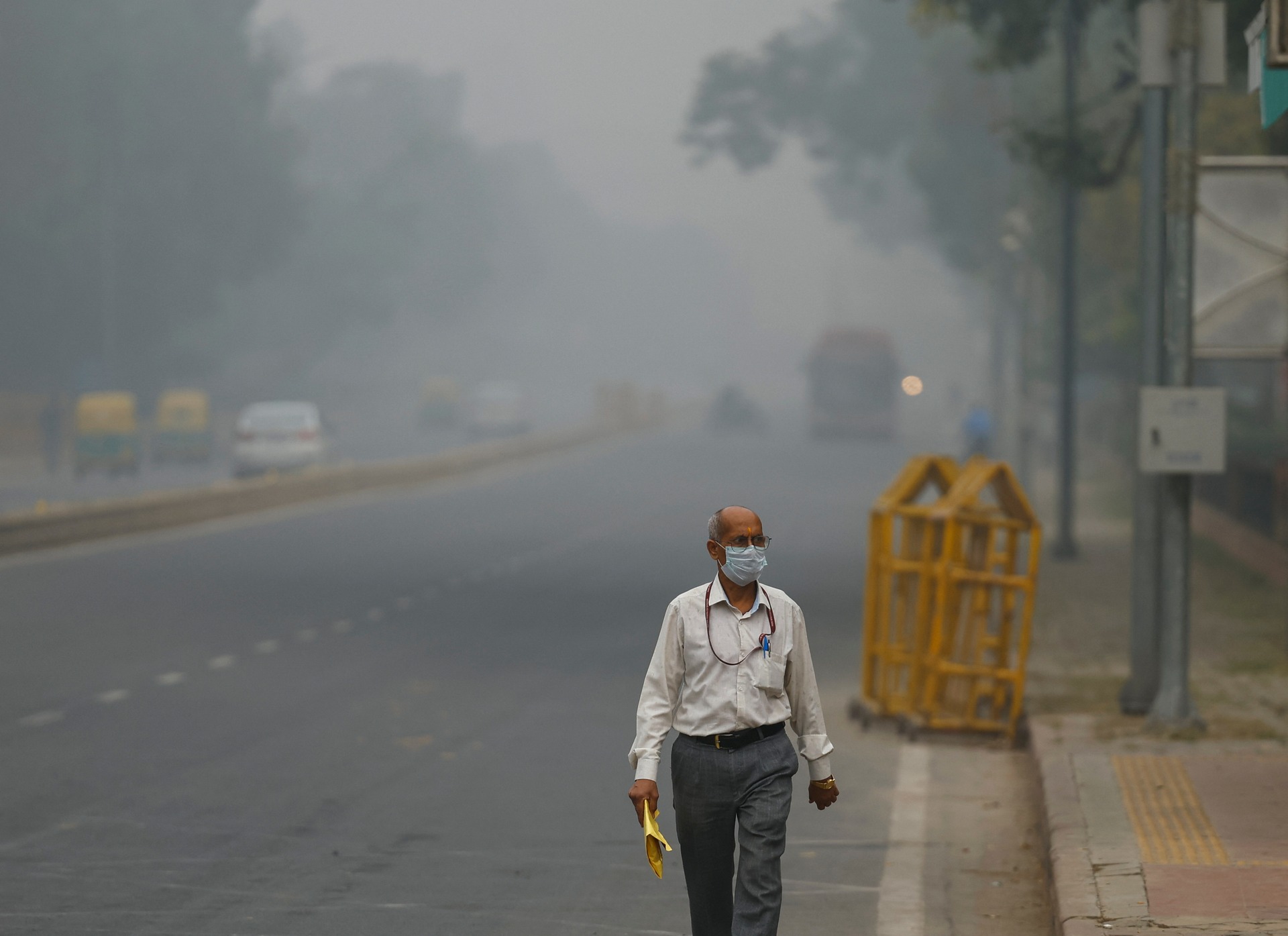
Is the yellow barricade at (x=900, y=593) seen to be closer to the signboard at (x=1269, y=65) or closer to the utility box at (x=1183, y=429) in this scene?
the utility box at (x=1183, y=429)

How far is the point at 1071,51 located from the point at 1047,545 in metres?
6.62

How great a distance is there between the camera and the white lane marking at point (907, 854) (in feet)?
25.0

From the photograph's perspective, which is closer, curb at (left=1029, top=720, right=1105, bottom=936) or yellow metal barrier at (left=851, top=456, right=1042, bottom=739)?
curb at (left=1029, top=720, right=1105, bottom=936)

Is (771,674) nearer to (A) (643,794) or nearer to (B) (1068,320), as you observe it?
(A) (643,794)

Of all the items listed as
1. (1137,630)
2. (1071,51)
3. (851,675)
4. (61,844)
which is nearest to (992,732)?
(1137,630)

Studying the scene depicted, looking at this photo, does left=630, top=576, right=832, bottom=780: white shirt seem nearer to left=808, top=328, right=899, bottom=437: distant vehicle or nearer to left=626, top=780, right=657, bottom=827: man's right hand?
left=626, top=780, right=657, bottom=827: man's right hand

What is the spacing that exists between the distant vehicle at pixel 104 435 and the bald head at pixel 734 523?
132ft

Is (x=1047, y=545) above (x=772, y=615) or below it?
below

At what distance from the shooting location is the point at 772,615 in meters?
5.78

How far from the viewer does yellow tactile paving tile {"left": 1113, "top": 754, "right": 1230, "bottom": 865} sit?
7840mm

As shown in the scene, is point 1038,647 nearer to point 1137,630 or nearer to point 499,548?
point 1137,630

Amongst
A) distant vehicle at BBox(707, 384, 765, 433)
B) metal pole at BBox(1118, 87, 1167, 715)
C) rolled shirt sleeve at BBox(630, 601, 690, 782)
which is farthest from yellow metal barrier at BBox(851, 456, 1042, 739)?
distant vehicle at BBox(707, 384, 765, 433)

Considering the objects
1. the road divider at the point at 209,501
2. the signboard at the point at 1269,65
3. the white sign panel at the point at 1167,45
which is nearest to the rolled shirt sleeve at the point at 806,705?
the signboard at the point at 1269,65

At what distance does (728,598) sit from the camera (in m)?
5.73
